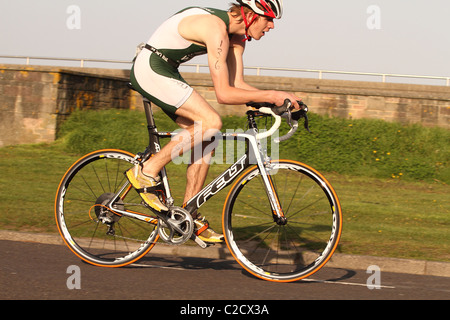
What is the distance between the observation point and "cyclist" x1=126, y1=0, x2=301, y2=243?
16.5ft

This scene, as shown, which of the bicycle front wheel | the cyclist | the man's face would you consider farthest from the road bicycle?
the man's face

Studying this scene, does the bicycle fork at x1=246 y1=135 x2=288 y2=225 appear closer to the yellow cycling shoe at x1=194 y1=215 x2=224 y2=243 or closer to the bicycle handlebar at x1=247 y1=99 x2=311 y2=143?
the bicycle handlebar at x1=247 y1=99 x2=311 y2=143

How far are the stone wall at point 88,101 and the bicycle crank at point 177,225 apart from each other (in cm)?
1310

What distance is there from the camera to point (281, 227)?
5.54 meters

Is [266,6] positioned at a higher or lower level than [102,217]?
higher

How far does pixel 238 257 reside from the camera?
17.2ft

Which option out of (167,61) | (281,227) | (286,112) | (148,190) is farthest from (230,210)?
(167,61)

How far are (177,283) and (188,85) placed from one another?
151 centimetres

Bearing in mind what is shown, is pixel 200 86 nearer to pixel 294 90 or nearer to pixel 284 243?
pixel 294 90

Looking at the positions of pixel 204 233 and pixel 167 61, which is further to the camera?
pixel 204 233

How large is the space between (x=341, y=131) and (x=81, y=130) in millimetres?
6543

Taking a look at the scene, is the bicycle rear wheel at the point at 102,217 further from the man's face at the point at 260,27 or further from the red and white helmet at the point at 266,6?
the red and white helmet at the point at 266,6

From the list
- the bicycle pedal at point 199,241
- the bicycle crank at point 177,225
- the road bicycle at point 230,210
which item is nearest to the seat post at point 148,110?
the road bicycle at point 230,210

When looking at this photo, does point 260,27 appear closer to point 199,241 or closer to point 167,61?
point 167,61
